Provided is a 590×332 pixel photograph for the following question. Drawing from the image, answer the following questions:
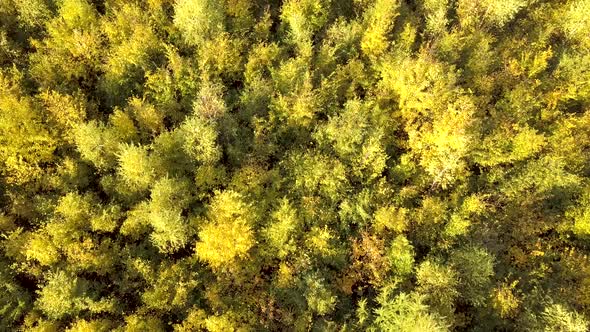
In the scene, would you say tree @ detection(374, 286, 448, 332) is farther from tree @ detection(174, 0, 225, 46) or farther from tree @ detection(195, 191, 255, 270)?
tree @ detection(174, 0, 225, 46)

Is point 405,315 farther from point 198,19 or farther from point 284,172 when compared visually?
point 198,19

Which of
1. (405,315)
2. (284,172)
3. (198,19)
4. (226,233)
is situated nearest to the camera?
(405,315)

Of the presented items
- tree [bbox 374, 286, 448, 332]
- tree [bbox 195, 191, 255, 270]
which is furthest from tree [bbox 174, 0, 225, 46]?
tree [bbox 374, 286, 448, 332]

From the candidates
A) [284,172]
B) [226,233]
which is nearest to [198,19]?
[284,172]

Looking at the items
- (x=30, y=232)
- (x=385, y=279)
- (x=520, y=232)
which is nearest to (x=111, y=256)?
(x=30, y=232)

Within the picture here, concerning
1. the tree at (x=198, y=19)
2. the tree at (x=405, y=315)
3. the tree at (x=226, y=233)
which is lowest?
the tree at (x=405, y=315)

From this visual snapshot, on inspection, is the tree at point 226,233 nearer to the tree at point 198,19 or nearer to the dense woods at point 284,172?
the dense woods at point 284,172

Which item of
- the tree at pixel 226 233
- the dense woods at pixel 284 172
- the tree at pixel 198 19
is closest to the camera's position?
the dense woods at pixel 284 172

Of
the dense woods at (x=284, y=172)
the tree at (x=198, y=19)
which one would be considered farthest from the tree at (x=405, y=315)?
the tree at (x=198, y=19)
